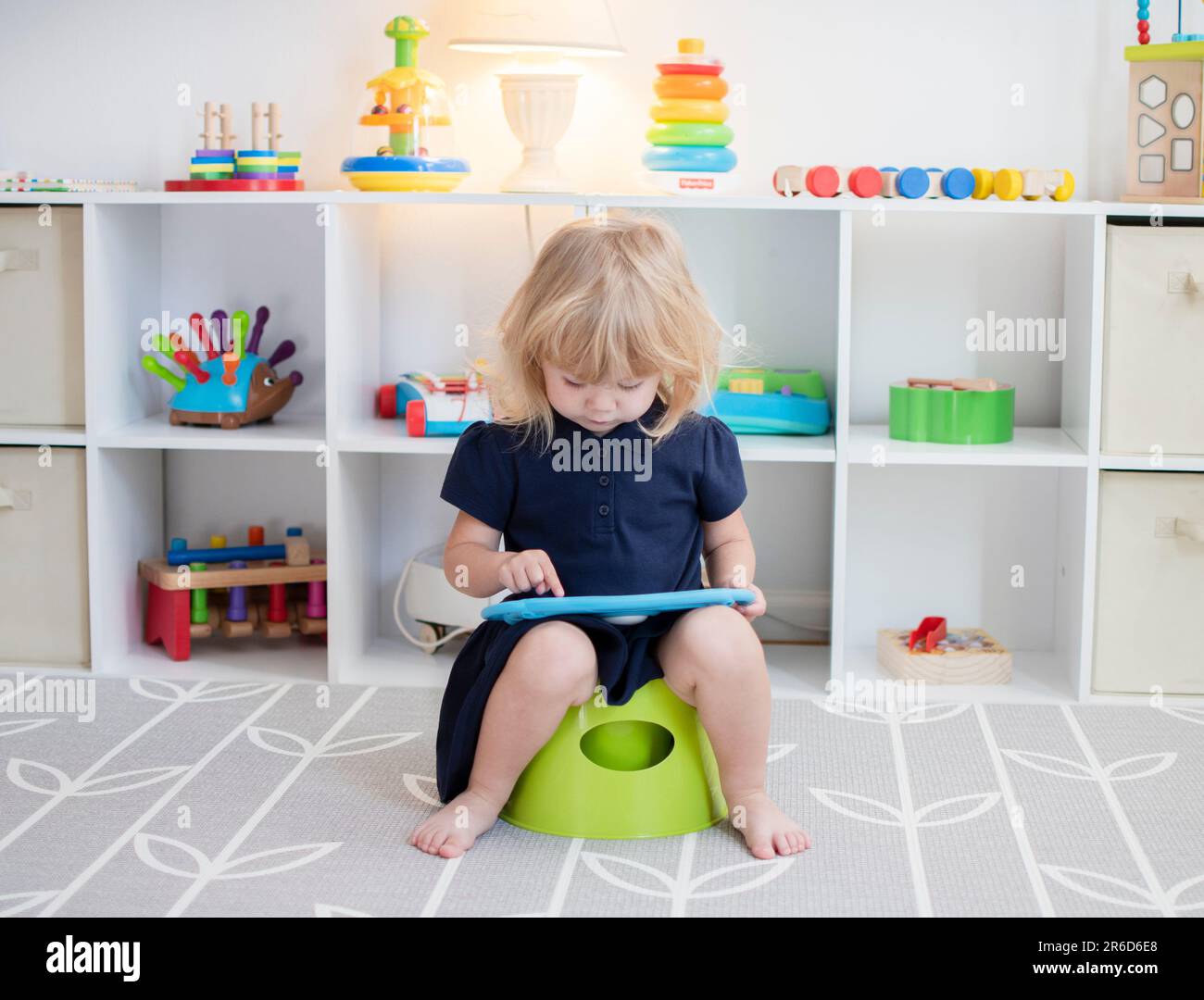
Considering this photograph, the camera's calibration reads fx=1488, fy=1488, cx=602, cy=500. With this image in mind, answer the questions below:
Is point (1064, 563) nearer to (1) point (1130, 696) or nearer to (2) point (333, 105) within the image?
(1) point (1130, 696)

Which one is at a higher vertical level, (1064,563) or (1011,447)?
(1011,447)

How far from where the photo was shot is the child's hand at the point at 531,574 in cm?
154

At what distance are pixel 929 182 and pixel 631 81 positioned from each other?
513mm

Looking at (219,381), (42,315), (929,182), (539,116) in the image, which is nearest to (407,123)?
(539,116)

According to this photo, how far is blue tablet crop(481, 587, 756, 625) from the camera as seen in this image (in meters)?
1.53

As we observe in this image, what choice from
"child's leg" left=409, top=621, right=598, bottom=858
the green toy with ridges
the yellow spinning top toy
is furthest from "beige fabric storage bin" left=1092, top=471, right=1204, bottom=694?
the yellow spinning top toy

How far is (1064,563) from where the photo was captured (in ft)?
7.47

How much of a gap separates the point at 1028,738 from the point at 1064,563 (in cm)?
42

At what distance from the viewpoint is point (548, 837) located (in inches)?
62.8

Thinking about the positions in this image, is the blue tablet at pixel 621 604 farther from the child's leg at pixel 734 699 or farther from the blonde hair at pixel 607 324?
the blonde hair at pixel 607 324

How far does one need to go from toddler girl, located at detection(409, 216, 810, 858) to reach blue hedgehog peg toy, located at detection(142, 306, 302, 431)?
71 centimetres

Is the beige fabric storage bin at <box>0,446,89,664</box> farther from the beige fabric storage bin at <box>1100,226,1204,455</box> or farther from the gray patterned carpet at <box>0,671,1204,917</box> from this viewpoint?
the beige fabric storage bin at <box>1100,226,1204,455</box>

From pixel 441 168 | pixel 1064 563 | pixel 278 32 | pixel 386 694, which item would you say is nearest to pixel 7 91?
pixel 278 32

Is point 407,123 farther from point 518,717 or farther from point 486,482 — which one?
point 518,717
